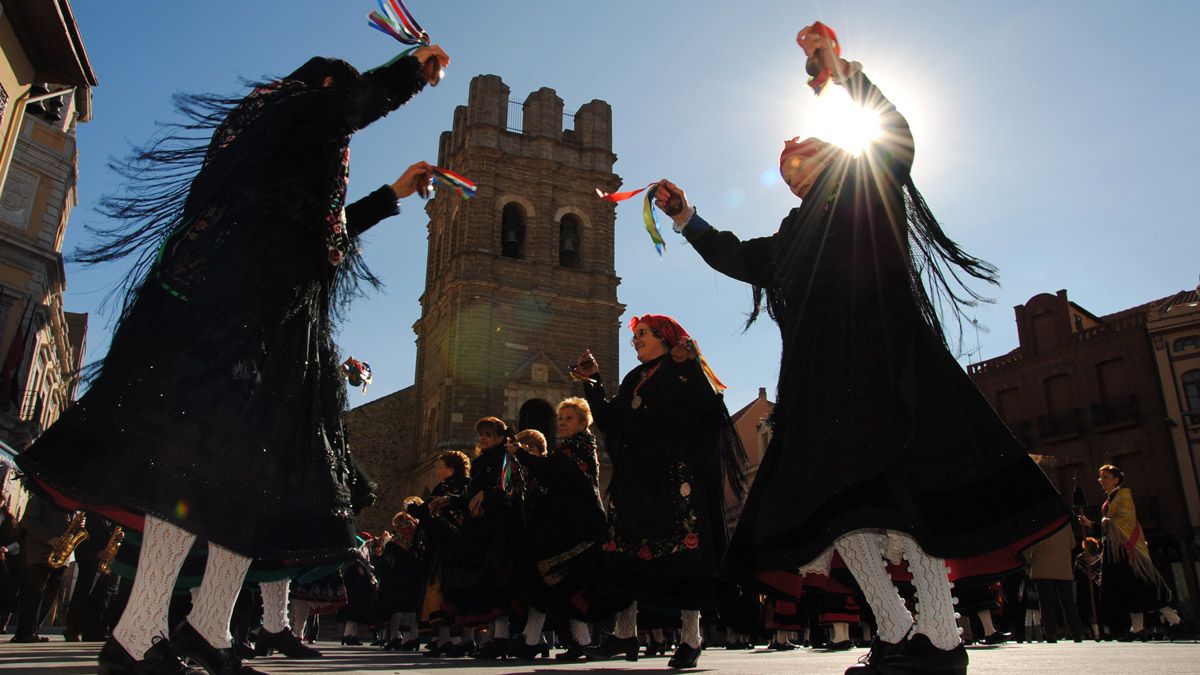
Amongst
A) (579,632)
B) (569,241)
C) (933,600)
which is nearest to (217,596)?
(933,600)

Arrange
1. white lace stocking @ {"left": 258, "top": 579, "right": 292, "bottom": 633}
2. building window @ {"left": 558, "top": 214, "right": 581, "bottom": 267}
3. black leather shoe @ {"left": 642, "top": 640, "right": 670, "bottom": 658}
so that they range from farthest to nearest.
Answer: building window @ {"left": 558, "top": 214, "right": 581, "bottom": 267} < black leather shoe @ {"left": 642, "top": 640, "right": 670, "bottom": 658} < white lace stocking @ {"left": 258, "top": 579, "right": 292, "bottom": 633}

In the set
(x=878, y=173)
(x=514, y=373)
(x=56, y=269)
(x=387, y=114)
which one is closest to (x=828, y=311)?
(x=878, y=173)

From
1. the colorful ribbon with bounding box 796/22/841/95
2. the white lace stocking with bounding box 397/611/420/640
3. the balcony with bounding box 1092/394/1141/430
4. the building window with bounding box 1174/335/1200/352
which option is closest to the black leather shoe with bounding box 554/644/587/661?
the colorful ribbon with bounding box 796/22/841/95

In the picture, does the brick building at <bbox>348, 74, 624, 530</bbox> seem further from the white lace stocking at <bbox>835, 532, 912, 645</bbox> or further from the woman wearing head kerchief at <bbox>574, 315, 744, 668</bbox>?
the white lace stocking at <bbox>835, 532, 912, 645</bbox>

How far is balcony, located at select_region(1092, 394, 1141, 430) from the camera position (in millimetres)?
24938

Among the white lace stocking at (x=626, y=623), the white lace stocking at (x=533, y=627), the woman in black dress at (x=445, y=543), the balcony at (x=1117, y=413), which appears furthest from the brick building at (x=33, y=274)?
the balcony at (x=1117, y=413)

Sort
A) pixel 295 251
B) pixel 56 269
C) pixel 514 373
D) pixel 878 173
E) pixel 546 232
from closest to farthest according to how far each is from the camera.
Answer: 1. pixel 295 251
2. pixel 878 173
3. pixel 56 269
4. pixel 514 373
5. pixel 546 232

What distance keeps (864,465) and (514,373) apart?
27508mm

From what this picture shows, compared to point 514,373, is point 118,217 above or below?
below

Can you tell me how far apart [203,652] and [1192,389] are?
92.2 ft

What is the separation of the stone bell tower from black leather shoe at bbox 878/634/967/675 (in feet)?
86.8

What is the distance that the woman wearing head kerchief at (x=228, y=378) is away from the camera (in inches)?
97.0

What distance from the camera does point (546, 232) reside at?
106 ft

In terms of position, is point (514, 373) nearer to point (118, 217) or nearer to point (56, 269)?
point (56, 269)
